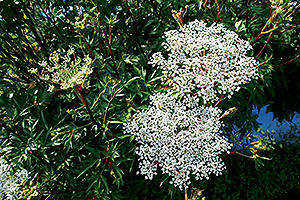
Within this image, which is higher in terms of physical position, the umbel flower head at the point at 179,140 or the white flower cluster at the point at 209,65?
the white flower cluster at the point at 209,65

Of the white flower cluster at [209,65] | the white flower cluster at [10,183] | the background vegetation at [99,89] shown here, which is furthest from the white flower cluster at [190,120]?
the white flower cluster at [10,183]

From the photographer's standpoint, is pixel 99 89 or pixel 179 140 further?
pixel 99 89

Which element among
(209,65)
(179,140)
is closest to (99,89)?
(179,140)

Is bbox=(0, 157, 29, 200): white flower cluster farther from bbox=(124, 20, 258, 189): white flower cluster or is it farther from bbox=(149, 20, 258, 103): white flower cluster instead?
bbox=(149, 20, 258, 103): white flower cluster

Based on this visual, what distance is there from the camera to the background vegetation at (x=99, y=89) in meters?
2.41

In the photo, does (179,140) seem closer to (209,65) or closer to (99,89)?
(209,65)

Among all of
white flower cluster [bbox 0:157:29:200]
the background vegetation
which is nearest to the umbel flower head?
the background vegetation

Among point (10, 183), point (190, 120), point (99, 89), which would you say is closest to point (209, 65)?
point (190, 120)

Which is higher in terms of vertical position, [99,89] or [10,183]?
[99,89]

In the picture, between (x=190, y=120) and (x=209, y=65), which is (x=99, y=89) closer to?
(x=190, y=120)

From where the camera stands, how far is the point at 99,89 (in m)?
2.77

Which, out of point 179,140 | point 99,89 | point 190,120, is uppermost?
point 99,89

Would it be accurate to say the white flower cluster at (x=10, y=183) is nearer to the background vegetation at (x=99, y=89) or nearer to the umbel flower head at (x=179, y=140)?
the background vegetation at (x=99, y=89)

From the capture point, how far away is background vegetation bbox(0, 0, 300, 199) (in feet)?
7.89
